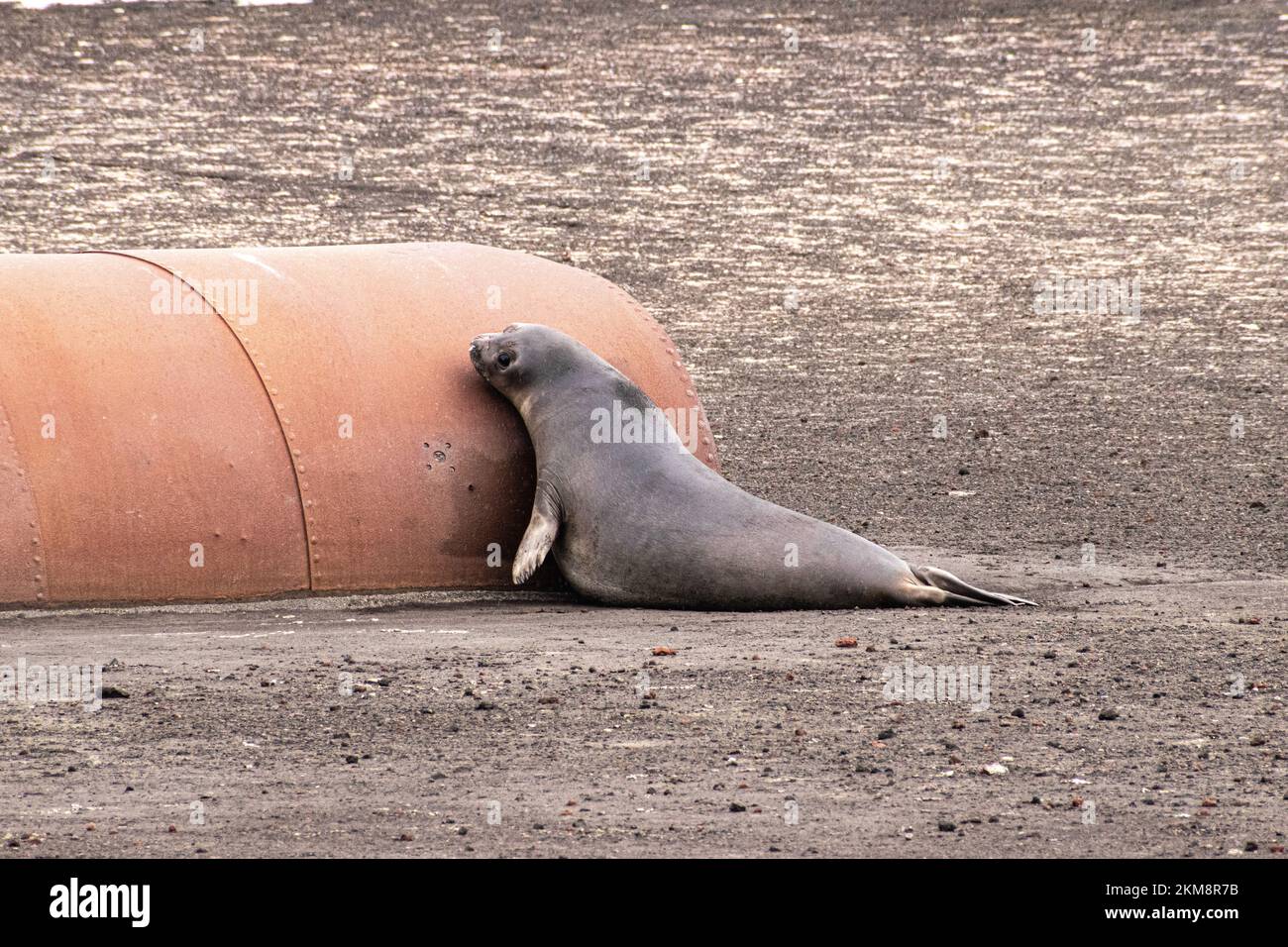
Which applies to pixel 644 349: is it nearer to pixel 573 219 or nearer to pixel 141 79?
pixel 573 219

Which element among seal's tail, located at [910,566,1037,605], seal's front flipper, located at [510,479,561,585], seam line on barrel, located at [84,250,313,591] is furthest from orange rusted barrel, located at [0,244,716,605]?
seal's tail, located at [910,566,1037,605]

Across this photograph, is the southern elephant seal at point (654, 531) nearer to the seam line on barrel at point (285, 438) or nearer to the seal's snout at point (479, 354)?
the seal's snout at point (479, 354)

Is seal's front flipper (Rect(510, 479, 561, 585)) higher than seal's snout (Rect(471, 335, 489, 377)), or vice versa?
seal's snout (Rect(471, 335, 489, 377))

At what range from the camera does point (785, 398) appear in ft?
39.6

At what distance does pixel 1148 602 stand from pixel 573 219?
29.2ft

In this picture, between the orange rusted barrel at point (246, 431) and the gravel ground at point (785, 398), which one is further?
the orange rusted barrel at point (246, 431)

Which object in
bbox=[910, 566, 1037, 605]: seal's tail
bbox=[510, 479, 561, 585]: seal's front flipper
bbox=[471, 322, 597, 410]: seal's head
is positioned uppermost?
bbox=[471, 322, 597, 410]: seal's head

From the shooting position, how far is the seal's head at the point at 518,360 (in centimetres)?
707

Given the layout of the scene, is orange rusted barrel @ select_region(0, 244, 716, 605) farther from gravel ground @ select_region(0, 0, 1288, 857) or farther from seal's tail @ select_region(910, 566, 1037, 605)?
seal's tail @ select_region(910, 566, 1037, 605)

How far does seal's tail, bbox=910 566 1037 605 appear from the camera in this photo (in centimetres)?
707

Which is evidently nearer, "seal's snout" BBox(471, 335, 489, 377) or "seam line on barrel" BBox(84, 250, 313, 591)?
"seam line on barrel" BBox(84, 250, 313, 591)

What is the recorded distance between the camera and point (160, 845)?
13.6 feet

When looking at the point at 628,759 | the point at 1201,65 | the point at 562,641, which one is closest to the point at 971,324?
the point at 1201,65

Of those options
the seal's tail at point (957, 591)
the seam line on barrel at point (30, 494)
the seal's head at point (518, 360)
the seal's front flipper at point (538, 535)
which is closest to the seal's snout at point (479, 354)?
the seal's head at point (518, 360)
